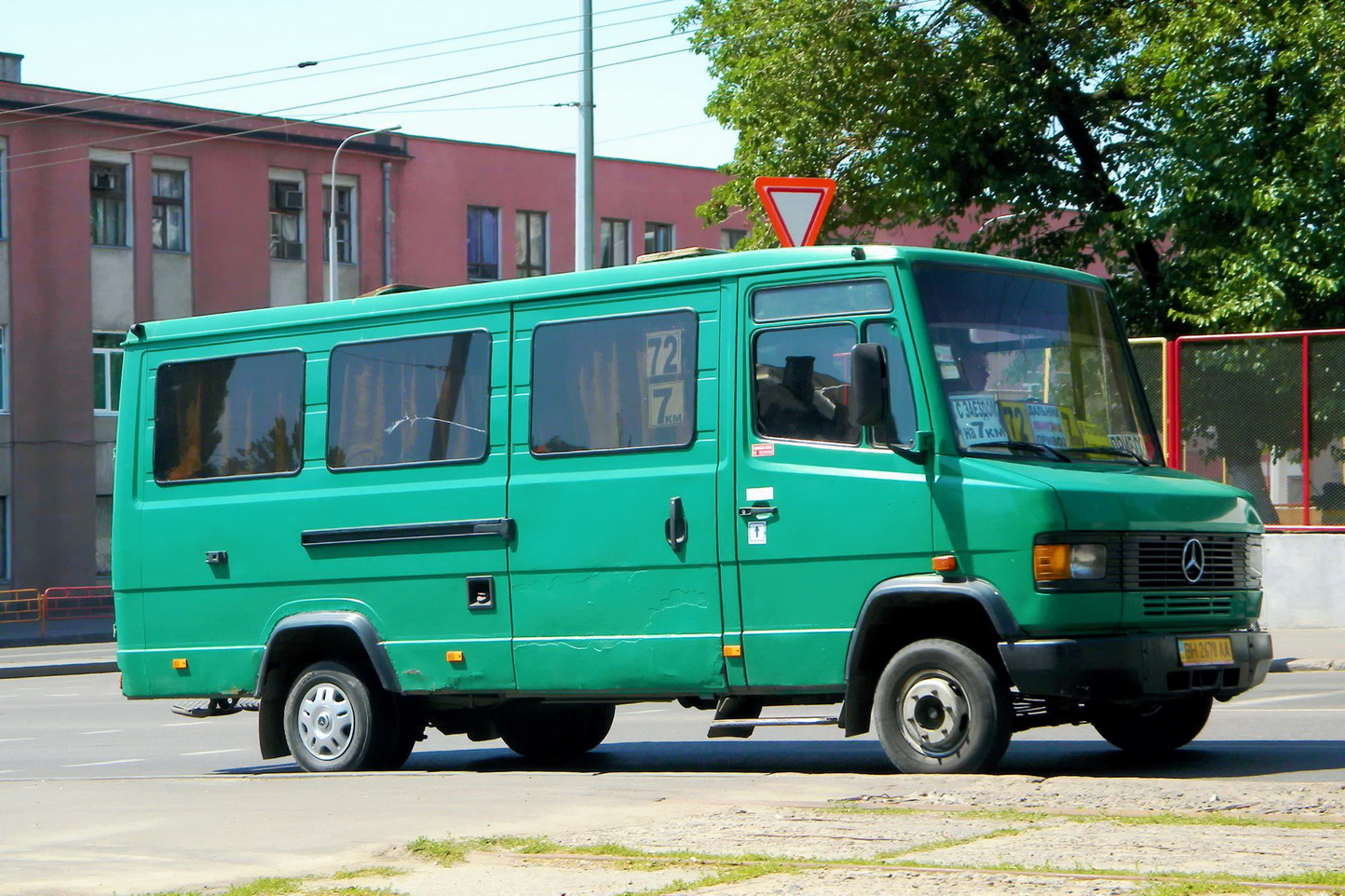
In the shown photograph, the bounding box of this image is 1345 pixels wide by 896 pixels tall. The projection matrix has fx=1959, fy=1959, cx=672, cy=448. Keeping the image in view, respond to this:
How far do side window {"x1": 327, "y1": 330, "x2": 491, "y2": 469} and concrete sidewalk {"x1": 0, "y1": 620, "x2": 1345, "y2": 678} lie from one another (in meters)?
7.60

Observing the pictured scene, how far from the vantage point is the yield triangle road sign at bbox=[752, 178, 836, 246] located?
13.5 metres

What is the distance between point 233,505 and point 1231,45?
15.3 meters

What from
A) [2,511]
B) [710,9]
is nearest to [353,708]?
[710,9]

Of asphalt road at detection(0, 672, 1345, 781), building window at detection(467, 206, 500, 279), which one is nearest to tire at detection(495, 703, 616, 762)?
asphalt road at detection(0, 672, 1345, 781)

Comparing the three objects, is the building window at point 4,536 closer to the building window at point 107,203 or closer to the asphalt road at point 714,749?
the building window at point 107,203

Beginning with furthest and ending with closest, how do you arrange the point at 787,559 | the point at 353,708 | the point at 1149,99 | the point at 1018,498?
1. the point at 1149,99
2. the point at 353,708
3. the point at 787,559
4. the point at 1018,498

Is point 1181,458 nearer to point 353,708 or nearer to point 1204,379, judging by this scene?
point 1204,379

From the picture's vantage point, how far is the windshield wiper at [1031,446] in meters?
9.30

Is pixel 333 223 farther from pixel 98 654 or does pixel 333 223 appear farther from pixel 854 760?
pixel 854 760

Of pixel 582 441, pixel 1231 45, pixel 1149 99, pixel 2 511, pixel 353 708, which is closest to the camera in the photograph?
pixel 582 441

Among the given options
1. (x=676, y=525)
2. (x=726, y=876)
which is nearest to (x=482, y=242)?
(x=676, y=525)

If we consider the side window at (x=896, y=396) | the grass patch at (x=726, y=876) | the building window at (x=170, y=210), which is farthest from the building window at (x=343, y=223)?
the grass patch at (x=726, y=876)

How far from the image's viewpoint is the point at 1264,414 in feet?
64.4

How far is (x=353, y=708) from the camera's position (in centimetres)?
1127
